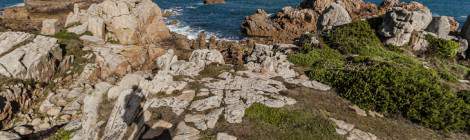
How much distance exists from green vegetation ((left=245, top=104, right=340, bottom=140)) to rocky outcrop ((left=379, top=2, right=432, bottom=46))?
13.4 m

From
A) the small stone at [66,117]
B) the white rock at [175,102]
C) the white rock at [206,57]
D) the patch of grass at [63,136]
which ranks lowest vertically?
the small stone at [66,117]

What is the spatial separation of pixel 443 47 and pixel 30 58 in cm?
3084

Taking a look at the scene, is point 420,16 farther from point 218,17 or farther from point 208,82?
point 218,17

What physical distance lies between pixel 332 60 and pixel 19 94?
2210 cm

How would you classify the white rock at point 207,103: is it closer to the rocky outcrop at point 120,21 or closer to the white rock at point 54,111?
the white rock at point 54,111

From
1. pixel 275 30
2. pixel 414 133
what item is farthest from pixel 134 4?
pixel 414 133

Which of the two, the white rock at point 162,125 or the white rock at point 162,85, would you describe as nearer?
the white rock at point 162,125

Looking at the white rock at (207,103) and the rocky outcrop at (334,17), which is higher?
the rocky outcrop at (334,17)

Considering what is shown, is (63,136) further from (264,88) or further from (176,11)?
(176,11)

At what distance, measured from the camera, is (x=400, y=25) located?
76.4 feet

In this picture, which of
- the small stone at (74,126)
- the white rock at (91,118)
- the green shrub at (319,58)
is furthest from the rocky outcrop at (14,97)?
the green shrub at (319,58)

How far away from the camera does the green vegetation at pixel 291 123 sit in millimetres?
12477

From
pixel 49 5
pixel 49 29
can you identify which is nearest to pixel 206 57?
pixel 49 29

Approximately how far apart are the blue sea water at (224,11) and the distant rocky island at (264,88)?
23.3 m
